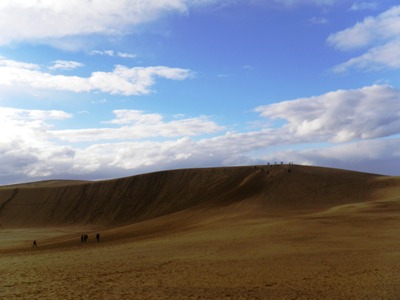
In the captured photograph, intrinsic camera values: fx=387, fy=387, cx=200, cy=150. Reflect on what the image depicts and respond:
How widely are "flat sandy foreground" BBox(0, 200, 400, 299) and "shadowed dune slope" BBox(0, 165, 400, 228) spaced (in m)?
18.1

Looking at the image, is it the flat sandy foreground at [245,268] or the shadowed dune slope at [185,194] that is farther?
the shadowed dune slope at [185,194]

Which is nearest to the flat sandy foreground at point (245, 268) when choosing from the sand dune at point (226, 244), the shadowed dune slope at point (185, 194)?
the sand dune at point (226, 244)

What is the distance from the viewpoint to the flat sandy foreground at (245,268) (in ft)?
41.8

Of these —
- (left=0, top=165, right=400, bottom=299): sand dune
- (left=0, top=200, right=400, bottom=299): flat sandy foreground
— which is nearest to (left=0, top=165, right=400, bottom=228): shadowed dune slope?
(left=0, top=165, right=400, bottom=299): sand dune

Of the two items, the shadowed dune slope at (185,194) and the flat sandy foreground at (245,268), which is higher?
the shadowed dune slope at (185,194)

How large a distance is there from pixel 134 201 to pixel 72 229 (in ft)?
36.0

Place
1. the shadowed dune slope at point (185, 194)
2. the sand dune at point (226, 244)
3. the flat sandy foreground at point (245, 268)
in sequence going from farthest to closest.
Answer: the shadowed dune slope at point (185, 194), the sand dune at point (226, 244), the flat sandy foreground at point (245, 268)

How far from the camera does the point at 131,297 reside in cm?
1223

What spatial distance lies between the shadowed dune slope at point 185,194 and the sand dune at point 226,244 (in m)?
0.23

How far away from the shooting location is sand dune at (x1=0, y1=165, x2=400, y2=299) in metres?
13.4

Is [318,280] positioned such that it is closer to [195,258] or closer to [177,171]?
[195,258]

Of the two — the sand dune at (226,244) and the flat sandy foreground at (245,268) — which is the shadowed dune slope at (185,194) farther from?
the flat sandy foreground at (245,268)

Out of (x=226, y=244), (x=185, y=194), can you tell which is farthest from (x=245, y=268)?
(x=185, y=194)

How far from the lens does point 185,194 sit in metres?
59.4
